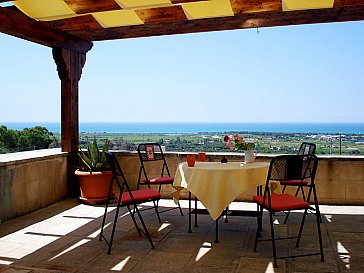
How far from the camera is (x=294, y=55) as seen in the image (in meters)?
54.7

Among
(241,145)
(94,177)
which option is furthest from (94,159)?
(241,145)

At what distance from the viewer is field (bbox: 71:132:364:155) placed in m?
5.99

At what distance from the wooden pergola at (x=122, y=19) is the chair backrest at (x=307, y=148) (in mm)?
1624

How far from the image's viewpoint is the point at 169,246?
155 inches

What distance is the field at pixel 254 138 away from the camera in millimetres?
5988

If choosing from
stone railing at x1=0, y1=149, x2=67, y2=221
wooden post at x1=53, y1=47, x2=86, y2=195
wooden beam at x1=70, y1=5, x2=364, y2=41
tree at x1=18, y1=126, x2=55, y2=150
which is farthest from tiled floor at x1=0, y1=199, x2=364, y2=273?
wooden beam at x1=70, y1=5, x2=364, y2=41

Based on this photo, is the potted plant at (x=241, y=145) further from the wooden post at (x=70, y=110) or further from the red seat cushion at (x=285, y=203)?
the wooden post at (x=70, y=110)

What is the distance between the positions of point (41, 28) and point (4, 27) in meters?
0.75

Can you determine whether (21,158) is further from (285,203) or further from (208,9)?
(285,203)

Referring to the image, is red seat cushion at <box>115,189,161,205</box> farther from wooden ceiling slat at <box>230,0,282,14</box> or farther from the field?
wooden ceiling slat at <box>230,0,282,14</box>

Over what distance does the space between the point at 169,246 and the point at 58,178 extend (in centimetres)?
291

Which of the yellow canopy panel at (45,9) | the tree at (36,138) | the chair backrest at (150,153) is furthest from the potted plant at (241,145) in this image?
the tree at (36,138)

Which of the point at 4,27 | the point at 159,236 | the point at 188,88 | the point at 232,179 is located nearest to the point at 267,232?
the point at 232,179

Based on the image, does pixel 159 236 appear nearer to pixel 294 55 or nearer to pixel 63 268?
pixel 63 268
